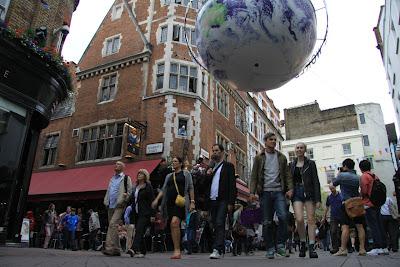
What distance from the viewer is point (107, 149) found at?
18828 mm

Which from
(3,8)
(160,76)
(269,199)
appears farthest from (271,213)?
(160,76)

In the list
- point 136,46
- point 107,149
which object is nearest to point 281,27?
point 107,149

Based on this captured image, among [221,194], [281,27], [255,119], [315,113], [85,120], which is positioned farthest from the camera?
[315,113]

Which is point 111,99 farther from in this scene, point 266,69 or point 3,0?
point 266,69

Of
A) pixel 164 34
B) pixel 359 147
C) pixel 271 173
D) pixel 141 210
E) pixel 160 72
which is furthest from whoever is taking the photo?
pixel 359 147

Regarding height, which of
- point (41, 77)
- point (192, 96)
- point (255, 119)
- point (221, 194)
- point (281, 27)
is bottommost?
point (221, 194)

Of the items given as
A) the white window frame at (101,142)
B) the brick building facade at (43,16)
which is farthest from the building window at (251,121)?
the brick building facade at (43,16)

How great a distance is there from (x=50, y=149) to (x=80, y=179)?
5139mm

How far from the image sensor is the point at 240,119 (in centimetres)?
2488

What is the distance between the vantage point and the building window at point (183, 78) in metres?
18.6

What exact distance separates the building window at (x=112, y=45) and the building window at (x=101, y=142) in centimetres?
489

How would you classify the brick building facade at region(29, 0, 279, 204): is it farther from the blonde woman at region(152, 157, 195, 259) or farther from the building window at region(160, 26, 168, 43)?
the blonde woman at region(152, 157, 195, 259)

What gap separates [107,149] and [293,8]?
54.9 ft

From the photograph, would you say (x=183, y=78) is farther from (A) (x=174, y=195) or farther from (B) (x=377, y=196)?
(B) (x=377, y=196)
